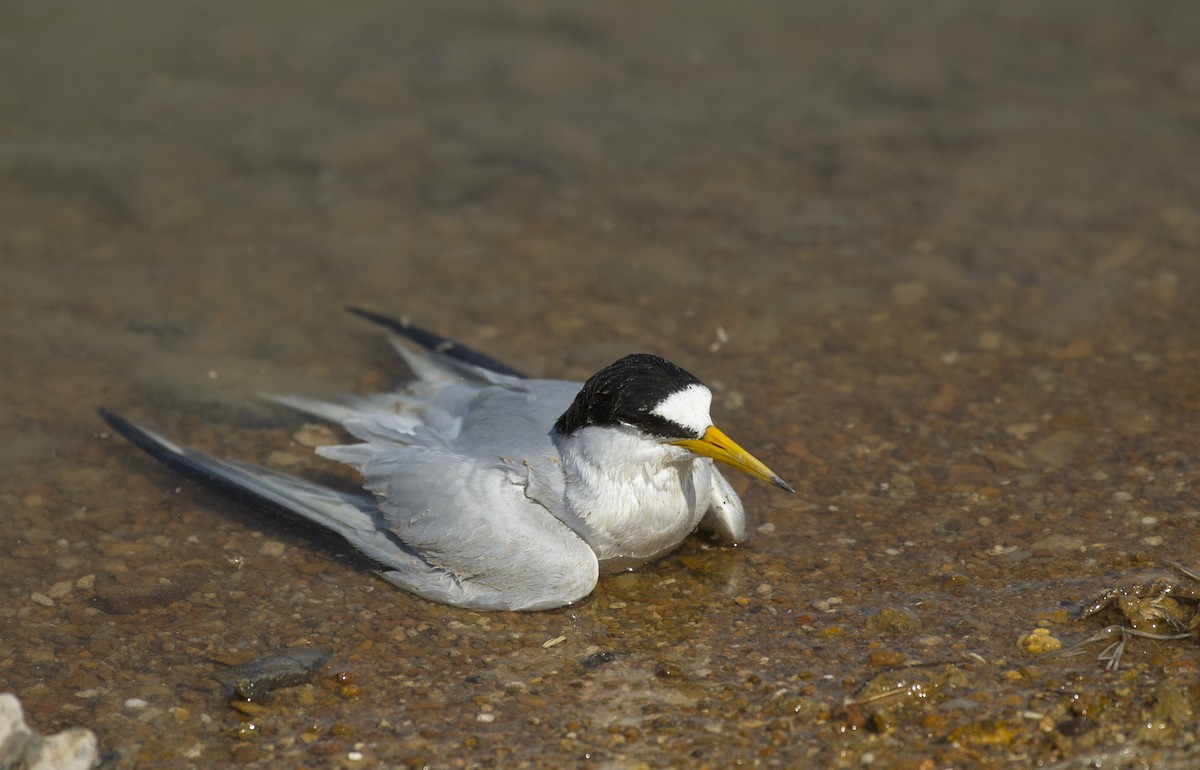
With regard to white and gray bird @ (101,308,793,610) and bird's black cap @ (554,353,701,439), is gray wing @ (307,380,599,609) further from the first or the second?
bird's black cap @ (554,353,701,439)

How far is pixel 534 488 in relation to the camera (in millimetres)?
5203

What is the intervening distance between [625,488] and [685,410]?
1.47 ft

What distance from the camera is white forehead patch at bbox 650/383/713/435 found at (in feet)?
16.1

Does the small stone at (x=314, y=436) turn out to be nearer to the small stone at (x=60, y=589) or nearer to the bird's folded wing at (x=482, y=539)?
the bird's folded wing at (x=482, y=539)

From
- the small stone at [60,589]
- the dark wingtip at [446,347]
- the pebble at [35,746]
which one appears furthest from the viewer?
the dark wingtip at [446,347]

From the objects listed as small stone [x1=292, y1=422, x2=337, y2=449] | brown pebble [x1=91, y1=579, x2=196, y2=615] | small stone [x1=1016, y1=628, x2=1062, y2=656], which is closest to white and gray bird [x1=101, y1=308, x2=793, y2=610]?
brown pebble [x1=91, y1=579, x2=196, y2=615]

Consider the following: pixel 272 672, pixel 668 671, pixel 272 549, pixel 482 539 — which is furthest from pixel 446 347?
pixel 668 671

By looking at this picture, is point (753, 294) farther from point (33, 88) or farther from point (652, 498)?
point (33, 88)

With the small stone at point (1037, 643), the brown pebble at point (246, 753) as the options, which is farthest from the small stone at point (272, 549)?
the small stone at point (1037, 643)

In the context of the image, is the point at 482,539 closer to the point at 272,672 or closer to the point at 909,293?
the point at 272,672

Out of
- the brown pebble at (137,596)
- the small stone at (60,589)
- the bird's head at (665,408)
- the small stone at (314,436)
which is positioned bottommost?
the small stone at (60,589)

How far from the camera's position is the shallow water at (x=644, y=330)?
455 centimetres

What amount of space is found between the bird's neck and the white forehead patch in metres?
0.15

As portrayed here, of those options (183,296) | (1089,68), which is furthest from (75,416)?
(1089,68)
